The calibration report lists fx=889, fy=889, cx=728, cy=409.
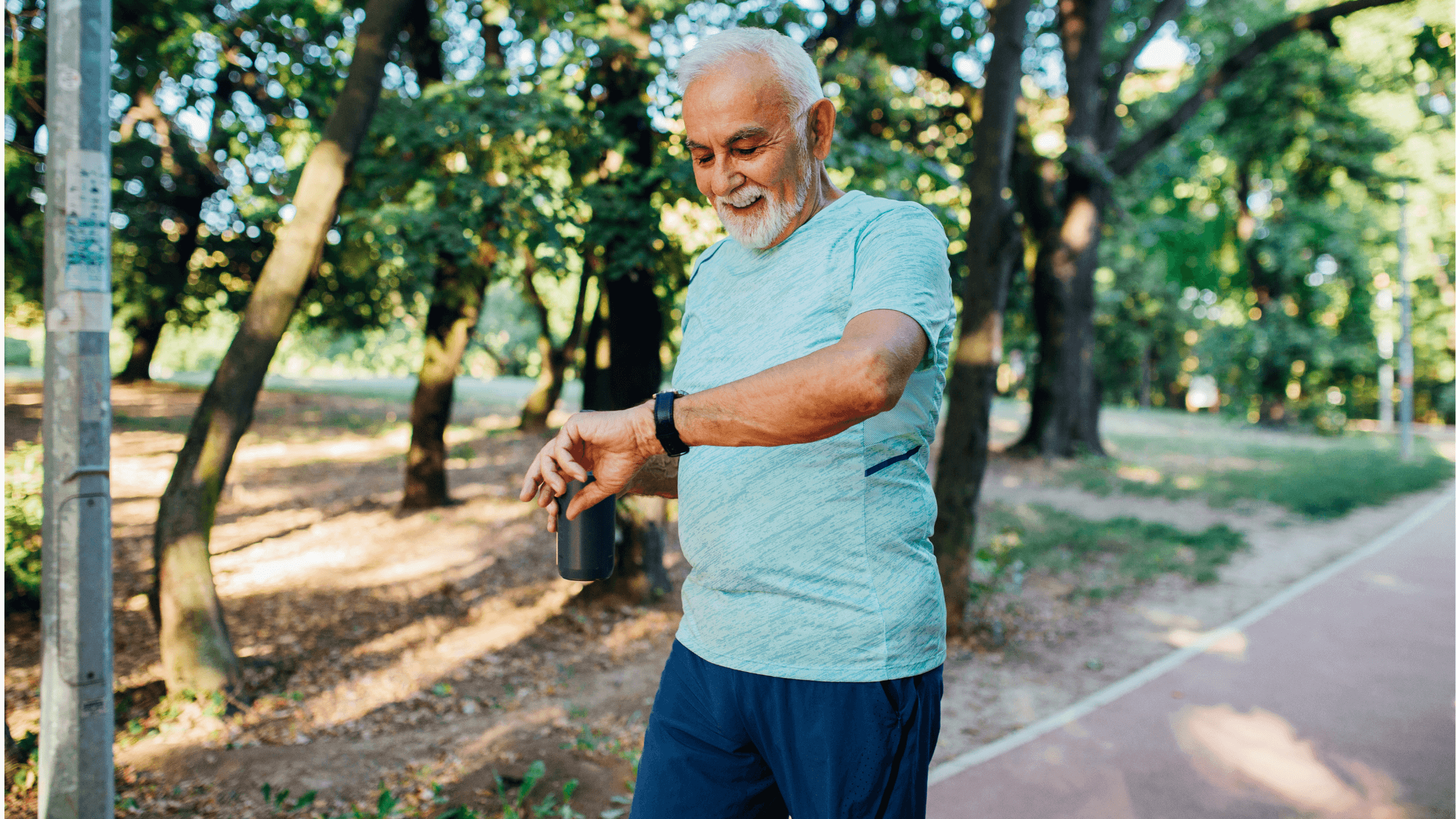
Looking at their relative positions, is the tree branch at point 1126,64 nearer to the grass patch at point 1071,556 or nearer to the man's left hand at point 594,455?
the grass patch at point 1071,556

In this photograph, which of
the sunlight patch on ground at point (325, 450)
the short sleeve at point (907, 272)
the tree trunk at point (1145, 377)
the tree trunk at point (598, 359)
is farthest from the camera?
the tree trunk at point (1145, 377)

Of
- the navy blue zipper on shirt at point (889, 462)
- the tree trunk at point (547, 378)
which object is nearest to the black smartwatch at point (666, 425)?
the navy blue zipper on shirt at point (889, 462)

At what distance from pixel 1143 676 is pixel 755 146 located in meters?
5.57

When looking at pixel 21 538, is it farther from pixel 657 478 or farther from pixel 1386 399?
pixel 1386 399

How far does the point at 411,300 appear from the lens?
15055 mm

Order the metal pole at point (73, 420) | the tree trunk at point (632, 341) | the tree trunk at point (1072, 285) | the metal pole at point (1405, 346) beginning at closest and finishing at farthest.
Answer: the metal pole at point (73, 420)
the tree trunk at point (632, 341)
the tree trunk at point (1072, 285)
the metal pole at point (1405, 346)

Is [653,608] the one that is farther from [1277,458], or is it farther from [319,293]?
[1277,458]

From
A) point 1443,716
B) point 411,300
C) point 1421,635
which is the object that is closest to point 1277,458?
point 1421,635

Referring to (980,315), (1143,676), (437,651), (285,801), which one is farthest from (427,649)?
(1143,676)

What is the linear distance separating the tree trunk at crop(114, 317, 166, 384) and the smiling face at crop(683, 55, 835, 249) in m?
22.7

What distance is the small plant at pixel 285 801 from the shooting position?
3924 mm

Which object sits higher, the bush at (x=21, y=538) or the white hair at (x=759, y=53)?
the white hair at (x=759, y=53)

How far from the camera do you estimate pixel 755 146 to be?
1737mm

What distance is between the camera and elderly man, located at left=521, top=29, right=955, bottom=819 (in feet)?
4.85
